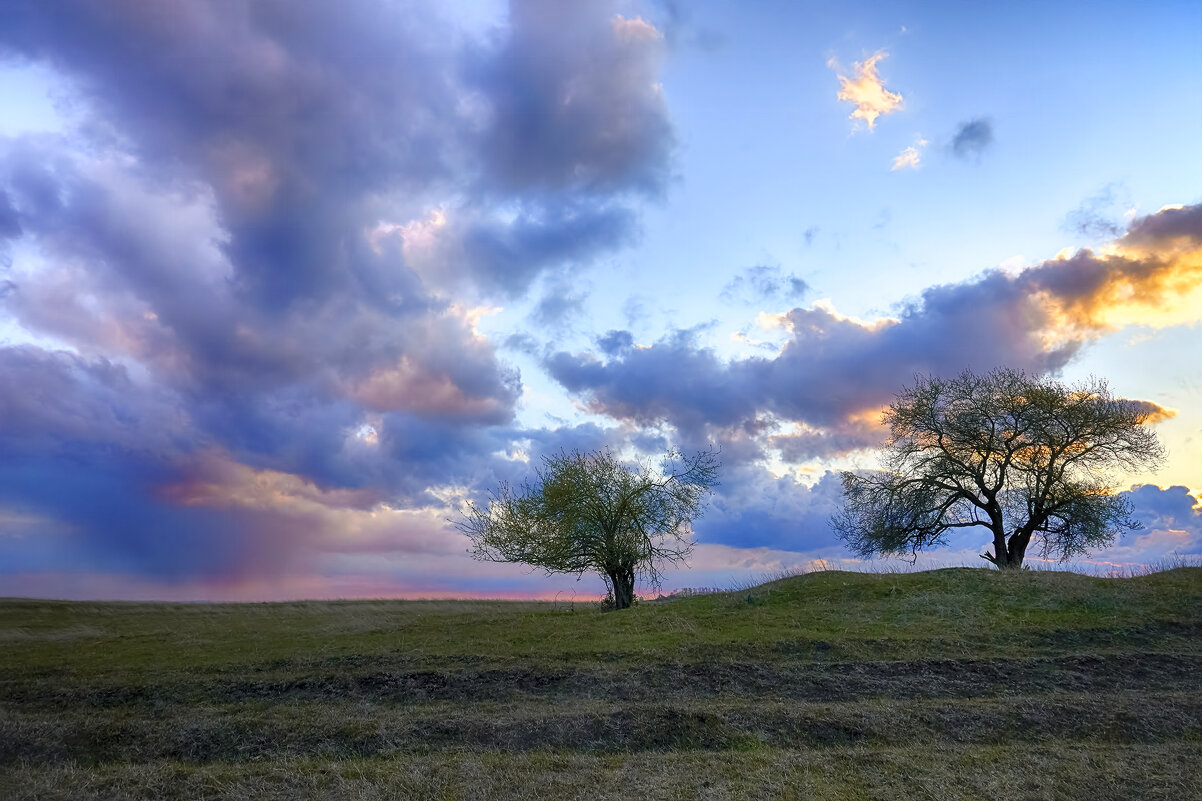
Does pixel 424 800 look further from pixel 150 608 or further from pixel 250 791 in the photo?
pixel 150 608

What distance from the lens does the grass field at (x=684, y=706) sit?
31.9ft

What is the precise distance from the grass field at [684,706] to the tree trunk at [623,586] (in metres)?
8.18

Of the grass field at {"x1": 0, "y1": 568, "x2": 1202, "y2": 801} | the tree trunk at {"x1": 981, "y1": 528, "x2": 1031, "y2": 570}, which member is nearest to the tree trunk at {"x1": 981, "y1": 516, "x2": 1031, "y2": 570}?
the tree trunk at {"x1": 981, "y1": 528, "x2": 1031, "y2": 570}

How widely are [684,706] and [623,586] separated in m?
20.4

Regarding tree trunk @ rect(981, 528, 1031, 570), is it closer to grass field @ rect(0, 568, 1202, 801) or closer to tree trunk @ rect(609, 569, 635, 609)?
grass field @ rect(0, 568, 1202, 801)

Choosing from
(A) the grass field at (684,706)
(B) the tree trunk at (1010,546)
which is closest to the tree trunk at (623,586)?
(A) the grass field at (684,706)

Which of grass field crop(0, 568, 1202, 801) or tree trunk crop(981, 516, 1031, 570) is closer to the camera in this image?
grass field crop(0, 568, 1202, 801)

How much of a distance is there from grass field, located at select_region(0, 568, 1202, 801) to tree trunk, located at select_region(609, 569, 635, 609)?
8.18 meters

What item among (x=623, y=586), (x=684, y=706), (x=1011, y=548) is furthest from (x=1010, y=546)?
(x=684, y=706)

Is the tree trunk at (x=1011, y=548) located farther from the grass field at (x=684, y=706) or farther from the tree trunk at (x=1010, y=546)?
the grass field at (x=684, y=706)

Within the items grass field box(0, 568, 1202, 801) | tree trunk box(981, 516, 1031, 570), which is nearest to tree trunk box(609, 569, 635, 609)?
grass field box(0, 568, 1202, 801)

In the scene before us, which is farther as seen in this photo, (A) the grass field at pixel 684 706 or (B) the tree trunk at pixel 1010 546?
(B) the tree trunk at pixel 1010 546

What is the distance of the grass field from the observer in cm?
972

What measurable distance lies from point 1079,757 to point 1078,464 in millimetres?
26333
